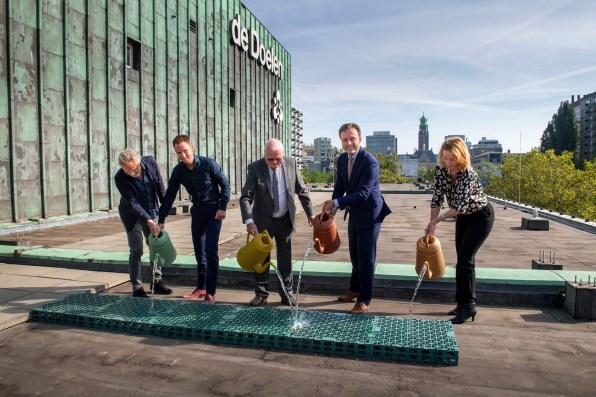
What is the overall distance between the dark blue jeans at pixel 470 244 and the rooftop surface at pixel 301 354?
371mm

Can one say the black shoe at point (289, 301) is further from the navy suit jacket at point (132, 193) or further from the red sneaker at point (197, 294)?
the navy suit jacket at point (132, 193)

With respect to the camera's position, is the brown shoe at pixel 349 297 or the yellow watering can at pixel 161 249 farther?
the yellow watering can at pixel 161 249

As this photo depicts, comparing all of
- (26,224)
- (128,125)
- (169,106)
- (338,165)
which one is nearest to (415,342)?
(338,165)

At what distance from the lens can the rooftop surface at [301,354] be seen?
3.32 meters

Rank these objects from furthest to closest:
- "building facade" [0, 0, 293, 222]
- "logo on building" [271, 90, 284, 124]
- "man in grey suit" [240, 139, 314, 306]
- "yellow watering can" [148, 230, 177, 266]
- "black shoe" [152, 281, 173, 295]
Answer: "logo on building" [271, 90, 284, 124], "building facade" [0, 0, 293, 222], "black shoe" [152, 281, 173, 295], "yellow watering can" [148, 230, 177, 266], "man in grey suit" [240, 139, 314, 306]

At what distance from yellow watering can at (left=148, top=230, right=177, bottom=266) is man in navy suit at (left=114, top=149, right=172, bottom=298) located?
0.12 m

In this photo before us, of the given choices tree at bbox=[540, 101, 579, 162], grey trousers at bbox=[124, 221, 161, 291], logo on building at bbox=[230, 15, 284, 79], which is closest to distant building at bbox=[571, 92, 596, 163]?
tree at bbox=[540, 101, 579, 162]

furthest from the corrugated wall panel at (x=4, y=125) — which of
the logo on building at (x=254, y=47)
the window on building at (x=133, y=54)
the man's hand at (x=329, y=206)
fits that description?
the logo on building at (x=254, y=47)

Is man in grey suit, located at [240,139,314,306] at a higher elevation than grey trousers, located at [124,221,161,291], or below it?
higher

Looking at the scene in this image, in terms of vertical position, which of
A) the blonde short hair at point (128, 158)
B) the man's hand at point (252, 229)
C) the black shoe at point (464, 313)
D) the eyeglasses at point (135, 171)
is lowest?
the black shoe at point (464, 313)

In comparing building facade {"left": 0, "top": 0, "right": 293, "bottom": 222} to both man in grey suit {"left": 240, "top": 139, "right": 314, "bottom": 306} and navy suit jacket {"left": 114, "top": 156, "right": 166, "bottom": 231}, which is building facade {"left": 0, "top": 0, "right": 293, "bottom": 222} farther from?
man in grey suit {"left": 240, "top": 139, "right": 314, "bottom": 306}

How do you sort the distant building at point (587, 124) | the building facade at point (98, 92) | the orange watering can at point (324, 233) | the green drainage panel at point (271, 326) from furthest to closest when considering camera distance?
the distant building at point (587, 124)
the building facade at point (98, 92)
the orange watering can at point (324, 233)
the green drainage panel at point (271, 326)

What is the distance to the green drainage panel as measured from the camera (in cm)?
391

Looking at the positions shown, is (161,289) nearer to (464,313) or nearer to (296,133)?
(464,313)
